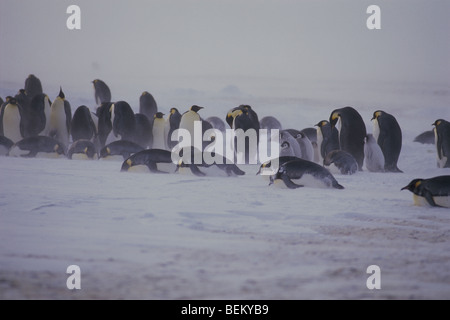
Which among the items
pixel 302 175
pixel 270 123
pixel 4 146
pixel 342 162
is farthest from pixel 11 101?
pixel 302 175

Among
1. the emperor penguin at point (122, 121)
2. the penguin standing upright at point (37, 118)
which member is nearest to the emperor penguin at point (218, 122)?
the emperor penguin at point (122, 121)

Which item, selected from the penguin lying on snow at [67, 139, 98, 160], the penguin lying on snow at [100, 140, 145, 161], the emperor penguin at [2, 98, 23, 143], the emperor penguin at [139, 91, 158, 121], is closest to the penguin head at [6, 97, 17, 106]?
the emperor penguin at [2, 98, 23, 143]

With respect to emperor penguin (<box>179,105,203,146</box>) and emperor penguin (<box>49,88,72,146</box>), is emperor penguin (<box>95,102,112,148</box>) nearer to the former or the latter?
emperor penguin (<box>49,88,72,146</box>)

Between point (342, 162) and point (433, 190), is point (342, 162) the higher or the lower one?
the higher one

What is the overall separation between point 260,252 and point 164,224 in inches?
26.8

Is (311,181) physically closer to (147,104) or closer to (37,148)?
(37,148)

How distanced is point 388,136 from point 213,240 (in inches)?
168

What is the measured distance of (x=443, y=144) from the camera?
6605mm

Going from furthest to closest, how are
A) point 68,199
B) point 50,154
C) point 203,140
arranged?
1. point 203,140
2. point 50,154
3. point 68,199

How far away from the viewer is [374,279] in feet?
7.03

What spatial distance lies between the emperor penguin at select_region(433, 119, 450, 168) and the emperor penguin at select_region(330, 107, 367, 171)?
96 cm

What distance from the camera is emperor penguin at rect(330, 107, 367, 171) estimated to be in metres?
6.38
